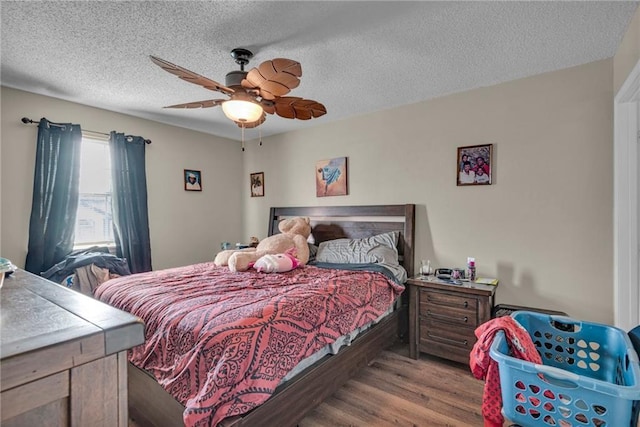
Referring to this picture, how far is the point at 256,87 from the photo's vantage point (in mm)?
1984

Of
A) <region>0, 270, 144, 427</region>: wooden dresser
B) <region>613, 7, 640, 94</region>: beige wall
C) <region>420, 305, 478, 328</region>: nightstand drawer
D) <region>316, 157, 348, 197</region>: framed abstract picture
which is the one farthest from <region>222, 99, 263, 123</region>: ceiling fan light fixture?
<region>613, 7, 640, 94</region>: beige wall

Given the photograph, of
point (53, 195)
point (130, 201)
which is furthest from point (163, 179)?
point (53, 195)

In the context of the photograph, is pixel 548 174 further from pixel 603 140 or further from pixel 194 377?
pixel 194 377

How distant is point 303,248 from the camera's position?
10.9 feet

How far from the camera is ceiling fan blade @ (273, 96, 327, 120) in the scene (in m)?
2.19

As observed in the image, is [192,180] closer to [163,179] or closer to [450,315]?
[163,179]

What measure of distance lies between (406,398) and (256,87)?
7.73 feet

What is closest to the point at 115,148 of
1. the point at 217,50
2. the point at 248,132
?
the point at 248,132

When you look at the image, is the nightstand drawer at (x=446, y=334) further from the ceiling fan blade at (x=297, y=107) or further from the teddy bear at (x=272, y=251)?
the ceiling fan blade at (x=297, y=107)

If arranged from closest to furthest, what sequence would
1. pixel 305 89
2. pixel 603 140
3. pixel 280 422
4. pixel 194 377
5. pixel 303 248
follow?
pixel 194 377 < pixel 280 422 < pixel 603 140 < pixel 305 89 < pixel 303 248

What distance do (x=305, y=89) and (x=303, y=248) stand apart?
63.5 inches

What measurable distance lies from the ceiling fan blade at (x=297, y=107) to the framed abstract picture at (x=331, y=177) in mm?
1429

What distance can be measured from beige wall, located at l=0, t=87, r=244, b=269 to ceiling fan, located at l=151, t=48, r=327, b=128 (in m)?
1.92

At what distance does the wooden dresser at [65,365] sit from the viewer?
1.77ft
